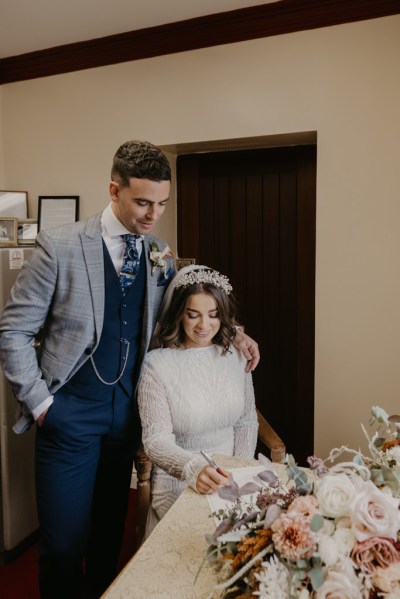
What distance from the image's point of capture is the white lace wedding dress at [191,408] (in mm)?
1816

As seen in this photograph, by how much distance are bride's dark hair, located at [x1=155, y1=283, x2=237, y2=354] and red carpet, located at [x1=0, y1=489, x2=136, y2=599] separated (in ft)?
4.21

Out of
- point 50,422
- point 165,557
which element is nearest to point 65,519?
point 50,422

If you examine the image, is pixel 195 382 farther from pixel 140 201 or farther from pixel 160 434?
pixel 140 201

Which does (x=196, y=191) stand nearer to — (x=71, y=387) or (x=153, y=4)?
(x=153, y=4)

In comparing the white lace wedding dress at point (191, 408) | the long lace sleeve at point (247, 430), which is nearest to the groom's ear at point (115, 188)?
the white lace wedding dress at point (191, 408)

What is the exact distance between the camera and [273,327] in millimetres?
3076

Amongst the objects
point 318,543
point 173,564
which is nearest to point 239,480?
point 173,564

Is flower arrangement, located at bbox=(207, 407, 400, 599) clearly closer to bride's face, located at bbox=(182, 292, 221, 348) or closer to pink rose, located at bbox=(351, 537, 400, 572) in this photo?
pink rose, located at bbox=(351, 537, 400, 572)

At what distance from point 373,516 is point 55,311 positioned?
129cm

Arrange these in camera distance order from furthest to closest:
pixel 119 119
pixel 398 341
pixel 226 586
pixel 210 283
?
1. pixel 119 119
2. pixel 398 341
3. pixel 210 283
4. pixel 226 586

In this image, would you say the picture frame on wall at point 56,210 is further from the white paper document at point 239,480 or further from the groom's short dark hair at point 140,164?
the white paper document at point 239,480

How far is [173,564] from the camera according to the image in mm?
1097

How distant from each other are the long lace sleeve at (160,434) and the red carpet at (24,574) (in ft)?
3.64

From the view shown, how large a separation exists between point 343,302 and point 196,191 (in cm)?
119
